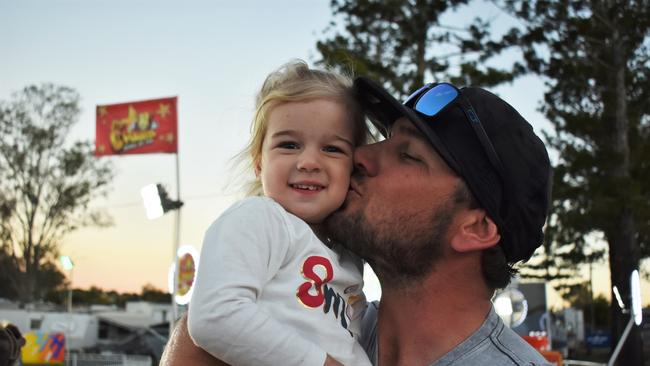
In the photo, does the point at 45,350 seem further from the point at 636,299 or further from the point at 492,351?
the point at 492,351

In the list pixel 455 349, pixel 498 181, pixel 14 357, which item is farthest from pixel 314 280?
pixel 14 357

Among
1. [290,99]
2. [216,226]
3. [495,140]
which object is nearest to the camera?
[216,226]

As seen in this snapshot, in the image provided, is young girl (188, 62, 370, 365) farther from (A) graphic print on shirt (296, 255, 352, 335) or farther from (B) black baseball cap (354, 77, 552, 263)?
(B) black baseball cap (354, 77, 552, 263)

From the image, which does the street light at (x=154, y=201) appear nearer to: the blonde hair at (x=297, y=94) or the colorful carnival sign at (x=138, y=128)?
the colorful carnival sign at (x=138, y=128)

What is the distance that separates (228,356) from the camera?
1789 mm

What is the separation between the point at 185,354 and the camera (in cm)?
190

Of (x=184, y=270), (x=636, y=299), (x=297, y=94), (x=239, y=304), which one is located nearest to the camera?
(x=239, y=304)

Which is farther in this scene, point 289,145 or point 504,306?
point 504,306

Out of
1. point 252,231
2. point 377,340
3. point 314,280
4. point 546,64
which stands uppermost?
point 546,64

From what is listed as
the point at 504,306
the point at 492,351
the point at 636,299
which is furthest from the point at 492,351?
the point at 504,306

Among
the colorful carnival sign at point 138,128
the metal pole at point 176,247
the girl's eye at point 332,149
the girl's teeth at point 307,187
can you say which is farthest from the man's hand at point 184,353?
the colorful carnival sign at point 138,128

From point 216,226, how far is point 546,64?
62.2ft

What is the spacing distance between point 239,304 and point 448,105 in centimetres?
77

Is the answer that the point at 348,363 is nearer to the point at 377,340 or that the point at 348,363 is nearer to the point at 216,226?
the point at 377,340
